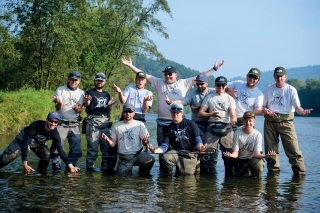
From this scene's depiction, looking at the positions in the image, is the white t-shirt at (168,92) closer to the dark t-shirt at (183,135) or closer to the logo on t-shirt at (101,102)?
the dark t-shirt at (183,135)

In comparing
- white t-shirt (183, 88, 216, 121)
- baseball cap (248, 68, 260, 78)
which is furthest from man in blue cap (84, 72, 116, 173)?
baseball cap (248, 68, 260, 78)

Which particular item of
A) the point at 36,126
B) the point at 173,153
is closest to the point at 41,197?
the point at 36,126

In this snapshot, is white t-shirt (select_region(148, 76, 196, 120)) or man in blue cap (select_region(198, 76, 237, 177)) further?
white t-shirt (select_region(148, 76, 196, 120))

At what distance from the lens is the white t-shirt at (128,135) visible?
428 inches

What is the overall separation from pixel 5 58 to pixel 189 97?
85.1 ft

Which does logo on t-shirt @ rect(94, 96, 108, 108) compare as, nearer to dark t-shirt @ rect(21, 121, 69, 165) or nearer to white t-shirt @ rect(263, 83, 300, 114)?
dark t-shirt @ rect(21, 121, 69, 165)

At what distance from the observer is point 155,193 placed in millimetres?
9102

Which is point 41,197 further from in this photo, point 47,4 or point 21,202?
point 47,4

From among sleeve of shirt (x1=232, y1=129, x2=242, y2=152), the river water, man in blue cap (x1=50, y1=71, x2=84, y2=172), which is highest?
man in blue cap (x1=50, y1=71, x2=84, y2=172)

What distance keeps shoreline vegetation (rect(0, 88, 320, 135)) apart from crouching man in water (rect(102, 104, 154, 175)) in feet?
41.1

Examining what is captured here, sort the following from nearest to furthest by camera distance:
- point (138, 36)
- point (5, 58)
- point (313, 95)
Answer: point (5, 58), point (138, 36), point (313, 95)

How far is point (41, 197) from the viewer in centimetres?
855

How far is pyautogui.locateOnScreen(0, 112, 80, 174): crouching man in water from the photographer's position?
10.6 m

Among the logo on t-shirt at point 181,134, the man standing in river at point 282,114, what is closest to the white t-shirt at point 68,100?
the logo on t-shirt at point 181,134
